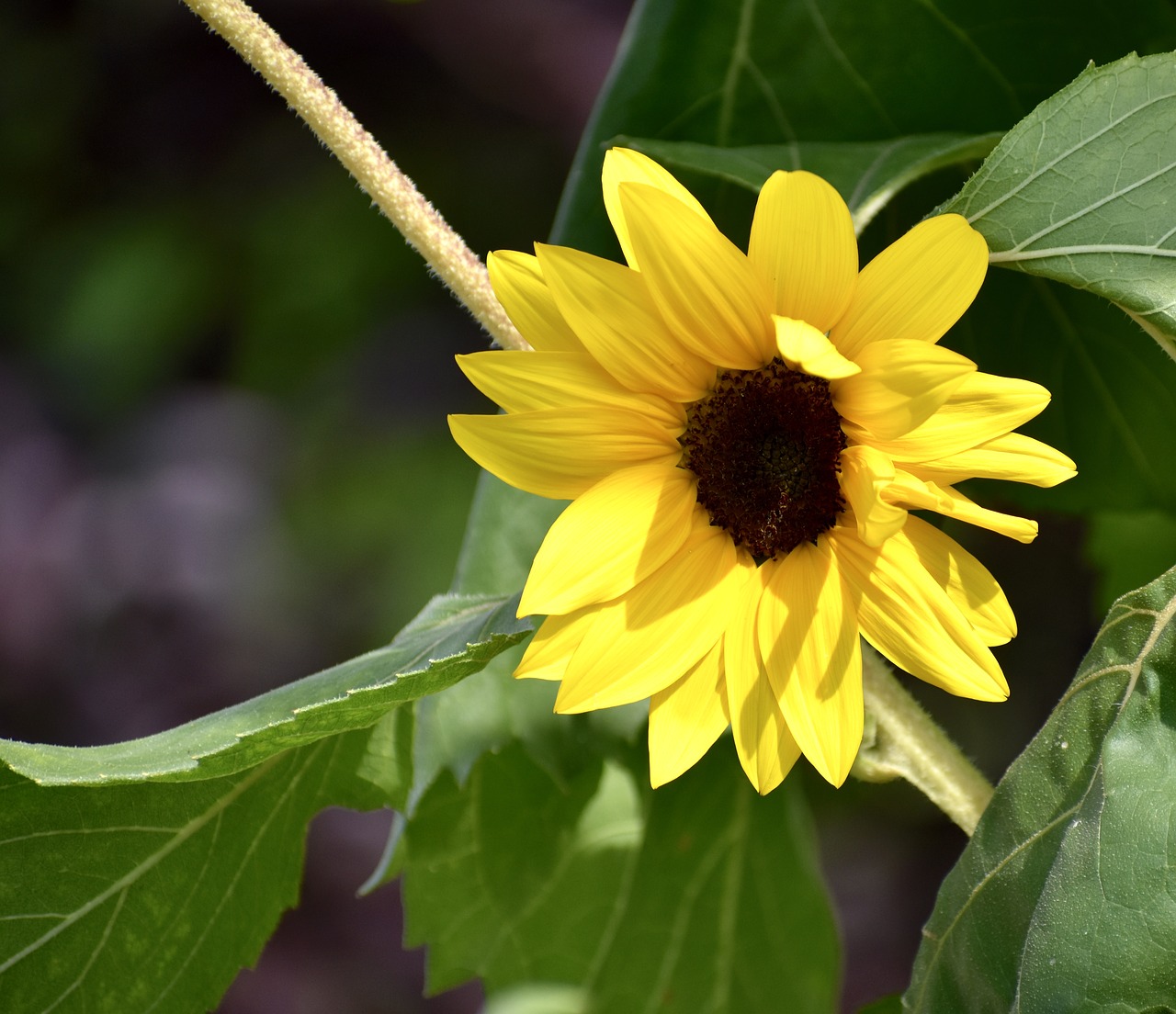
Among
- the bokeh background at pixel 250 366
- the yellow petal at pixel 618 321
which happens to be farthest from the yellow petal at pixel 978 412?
the bokeh background at pixel 250 366

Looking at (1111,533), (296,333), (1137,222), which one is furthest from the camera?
(296,333)

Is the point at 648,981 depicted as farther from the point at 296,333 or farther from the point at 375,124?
the point at 375,124

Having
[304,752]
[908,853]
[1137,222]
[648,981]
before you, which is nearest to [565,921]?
[648,981]

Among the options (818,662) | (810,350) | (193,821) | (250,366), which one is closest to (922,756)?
(818,662)

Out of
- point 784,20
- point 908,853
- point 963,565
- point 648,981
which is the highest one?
point 784,20

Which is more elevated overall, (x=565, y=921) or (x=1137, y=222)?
(x=1137, y=222)

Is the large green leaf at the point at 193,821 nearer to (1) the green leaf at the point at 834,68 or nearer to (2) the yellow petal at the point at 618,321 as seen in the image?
(2) the yellow petal at the point at 618,321
